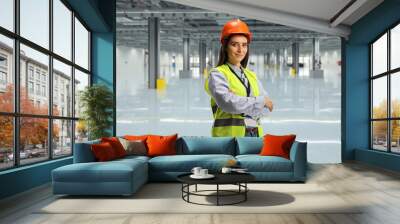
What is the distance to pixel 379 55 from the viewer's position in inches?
372

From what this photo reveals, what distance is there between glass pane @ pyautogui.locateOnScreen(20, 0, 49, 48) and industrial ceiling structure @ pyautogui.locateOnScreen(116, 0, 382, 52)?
11.6 ft

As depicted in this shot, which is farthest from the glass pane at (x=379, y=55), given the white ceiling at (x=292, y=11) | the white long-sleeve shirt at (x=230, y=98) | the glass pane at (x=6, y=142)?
the glass pane at (x=6, y=142)

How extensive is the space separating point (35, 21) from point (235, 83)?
3138mm

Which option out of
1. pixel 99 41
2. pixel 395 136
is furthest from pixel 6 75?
pixel 395 136

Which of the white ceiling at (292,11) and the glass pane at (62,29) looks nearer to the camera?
the glass pane at (62,29)

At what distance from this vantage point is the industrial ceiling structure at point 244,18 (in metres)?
8.78

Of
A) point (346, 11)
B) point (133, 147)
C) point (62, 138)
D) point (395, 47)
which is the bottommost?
point (133, 147)

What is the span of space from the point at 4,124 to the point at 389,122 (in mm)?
7401

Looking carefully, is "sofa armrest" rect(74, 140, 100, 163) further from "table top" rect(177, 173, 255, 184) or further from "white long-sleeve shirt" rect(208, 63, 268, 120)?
"white long-sleeve shirt" rect(208, 63, 268, 120)

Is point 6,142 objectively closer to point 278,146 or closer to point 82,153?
point 82,153

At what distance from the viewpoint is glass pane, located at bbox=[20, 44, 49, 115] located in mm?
5816

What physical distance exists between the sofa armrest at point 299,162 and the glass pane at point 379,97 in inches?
150

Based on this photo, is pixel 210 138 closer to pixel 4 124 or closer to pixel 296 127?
pixel 4 124

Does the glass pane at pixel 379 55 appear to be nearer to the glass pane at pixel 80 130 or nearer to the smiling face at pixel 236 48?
the smiling face at pixel 236 48
